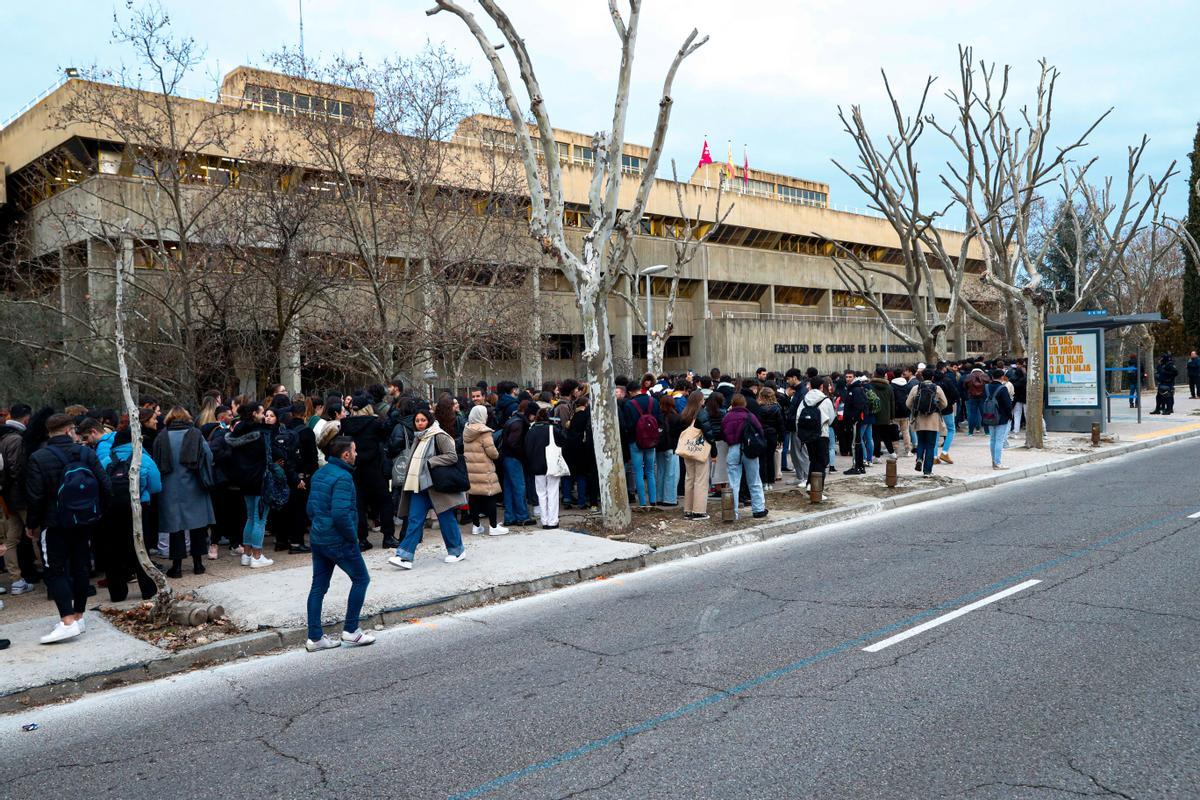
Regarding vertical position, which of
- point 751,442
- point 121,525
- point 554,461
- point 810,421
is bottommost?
point 121,525

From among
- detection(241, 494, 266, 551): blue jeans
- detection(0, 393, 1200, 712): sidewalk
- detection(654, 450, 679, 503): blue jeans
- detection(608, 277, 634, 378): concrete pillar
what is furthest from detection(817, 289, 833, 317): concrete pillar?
detection(241, 494, 266, 551): blue jeans

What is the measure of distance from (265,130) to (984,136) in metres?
24.6

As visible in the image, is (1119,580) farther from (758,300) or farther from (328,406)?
(758,300)

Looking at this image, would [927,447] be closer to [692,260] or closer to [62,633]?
[62,633]

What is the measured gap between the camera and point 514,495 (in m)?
11.8

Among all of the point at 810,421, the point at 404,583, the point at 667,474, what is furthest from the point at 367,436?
the point at 810,421

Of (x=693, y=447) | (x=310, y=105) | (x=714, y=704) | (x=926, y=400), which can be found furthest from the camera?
(x=310, y=105)

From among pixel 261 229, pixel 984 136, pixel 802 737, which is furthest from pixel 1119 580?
pixel 984 136

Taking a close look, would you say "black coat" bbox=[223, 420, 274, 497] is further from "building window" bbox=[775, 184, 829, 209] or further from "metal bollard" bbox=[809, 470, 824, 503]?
"building window" bbox=[775, 184, 829, 209]

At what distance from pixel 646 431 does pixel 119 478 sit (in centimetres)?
653

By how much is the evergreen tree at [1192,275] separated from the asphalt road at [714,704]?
41698mm

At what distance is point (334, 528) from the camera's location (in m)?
6.75

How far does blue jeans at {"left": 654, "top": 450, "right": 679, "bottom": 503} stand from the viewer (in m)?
13.0

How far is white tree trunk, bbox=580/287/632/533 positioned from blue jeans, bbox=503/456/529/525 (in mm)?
1295
